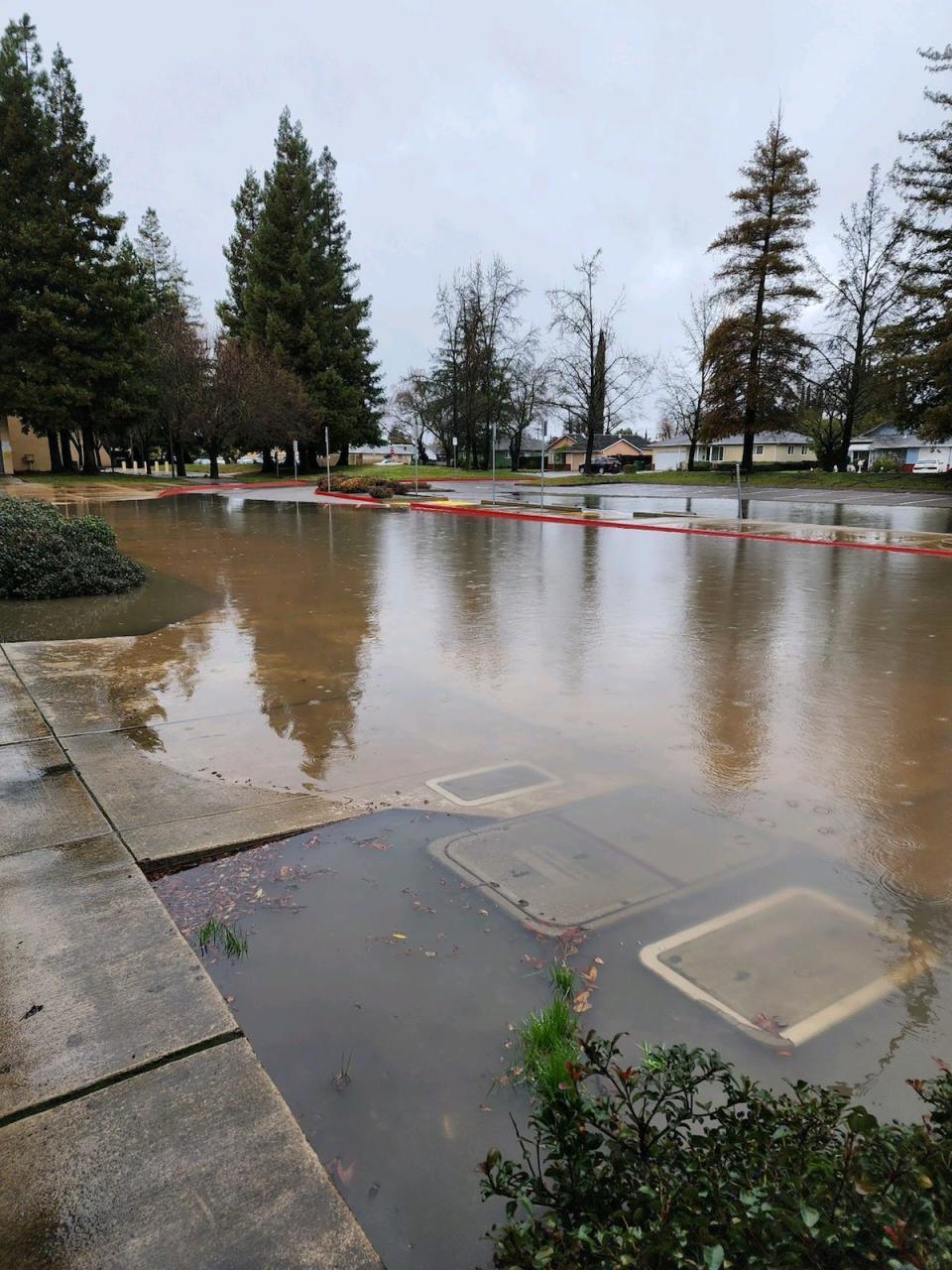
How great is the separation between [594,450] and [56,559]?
93.0 m

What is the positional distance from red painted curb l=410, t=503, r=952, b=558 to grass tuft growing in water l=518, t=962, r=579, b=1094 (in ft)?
46.9

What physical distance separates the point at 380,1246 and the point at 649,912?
1.57 metres

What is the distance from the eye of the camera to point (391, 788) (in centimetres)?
427

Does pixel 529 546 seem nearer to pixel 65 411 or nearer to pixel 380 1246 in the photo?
pixel 380 1246

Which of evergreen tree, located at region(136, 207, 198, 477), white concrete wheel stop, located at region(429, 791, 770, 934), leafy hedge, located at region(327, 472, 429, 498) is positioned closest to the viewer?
white concrete wheel stop, located at region(429, 791, 770, 934)

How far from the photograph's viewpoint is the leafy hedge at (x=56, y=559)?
366 inches

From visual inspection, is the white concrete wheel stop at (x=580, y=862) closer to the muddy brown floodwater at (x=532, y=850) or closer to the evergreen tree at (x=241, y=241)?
the muddy brown floodwater at (x=532, y=850)

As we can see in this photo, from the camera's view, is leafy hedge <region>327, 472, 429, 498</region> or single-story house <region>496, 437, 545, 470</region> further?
single-story house <region>496, 437, 545, 470</region>

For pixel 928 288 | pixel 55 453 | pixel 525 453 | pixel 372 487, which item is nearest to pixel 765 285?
pixel 928 288

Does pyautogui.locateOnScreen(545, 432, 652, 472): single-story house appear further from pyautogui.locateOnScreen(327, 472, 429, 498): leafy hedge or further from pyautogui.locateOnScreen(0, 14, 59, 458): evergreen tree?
pyautogui.locateOnScreen(0, 14, 59, 458): evergreen tree

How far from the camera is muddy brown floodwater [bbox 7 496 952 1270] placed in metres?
2.33

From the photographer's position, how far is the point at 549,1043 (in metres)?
2.38

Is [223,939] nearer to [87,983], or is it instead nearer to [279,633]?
[87,983]

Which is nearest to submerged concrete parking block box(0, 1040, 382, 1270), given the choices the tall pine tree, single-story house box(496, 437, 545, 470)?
the tall pine tree
